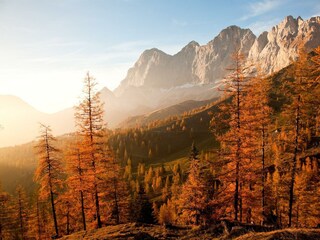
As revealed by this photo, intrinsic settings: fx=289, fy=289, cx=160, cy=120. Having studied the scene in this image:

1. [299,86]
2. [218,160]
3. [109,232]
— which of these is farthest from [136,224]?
[299,86]

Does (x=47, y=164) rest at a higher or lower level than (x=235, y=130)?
lower

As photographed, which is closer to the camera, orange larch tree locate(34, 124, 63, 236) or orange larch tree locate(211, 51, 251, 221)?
orange larch tree locate(211, 51, 251, 221)

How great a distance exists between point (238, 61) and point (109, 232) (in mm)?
21248

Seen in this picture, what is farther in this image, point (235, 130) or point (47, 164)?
point (47, 164)

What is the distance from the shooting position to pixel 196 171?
43062 millimetres

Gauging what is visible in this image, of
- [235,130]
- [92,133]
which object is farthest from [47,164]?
[235,130]

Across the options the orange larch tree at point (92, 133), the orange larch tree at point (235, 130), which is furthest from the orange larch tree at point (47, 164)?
the orange larch tree at point (235, 130)

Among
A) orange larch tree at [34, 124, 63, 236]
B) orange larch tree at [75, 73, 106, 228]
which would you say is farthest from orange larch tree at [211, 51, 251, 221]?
orange larch tree at [34, 124, 63, 236]

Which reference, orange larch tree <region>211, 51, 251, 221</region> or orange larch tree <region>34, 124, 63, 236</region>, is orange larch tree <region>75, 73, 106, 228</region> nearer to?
orange larch tree <region>34, 124, 63, 236</region>

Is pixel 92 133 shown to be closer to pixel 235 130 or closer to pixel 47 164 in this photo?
pixel 47 164

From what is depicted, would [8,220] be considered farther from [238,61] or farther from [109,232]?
[238,61]

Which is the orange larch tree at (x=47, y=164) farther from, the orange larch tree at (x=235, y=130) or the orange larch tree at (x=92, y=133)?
the orange larch tree at (x=235, y=130)

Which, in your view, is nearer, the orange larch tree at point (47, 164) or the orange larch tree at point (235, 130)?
the orange larch tree at point (235, 130)

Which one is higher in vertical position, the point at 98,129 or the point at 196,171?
the point at 98,129
